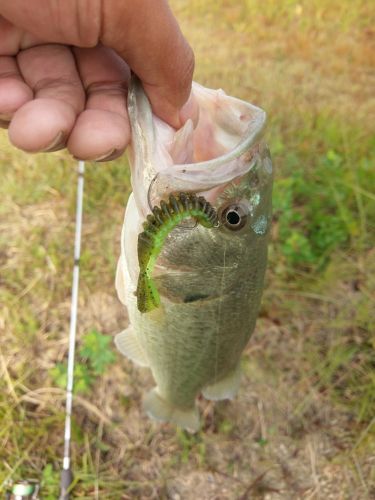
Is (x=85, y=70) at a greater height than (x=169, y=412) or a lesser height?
greater

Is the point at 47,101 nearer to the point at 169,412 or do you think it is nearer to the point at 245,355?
the point at 169,412

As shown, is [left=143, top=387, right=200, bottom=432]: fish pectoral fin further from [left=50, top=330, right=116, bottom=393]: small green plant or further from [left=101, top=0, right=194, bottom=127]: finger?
[left=101, top=0, right=194, bottom=127]: finger

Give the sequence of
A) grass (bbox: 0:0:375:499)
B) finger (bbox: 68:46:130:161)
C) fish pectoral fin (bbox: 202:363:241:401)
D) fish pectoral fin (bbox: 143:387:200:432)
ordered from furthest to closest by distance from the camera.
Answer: grass (bbox: 0:0:375:499)
fish pectoral fin (bbox: 143:387:200:432)
fish pectoral fin (bbox: 202:363:241:401)
finger (bbox: 68:46:130:161)

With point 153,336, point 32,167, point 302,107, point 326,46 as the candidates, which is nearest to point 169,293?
point 153,336

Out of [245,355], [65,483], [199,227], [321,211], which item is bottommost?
[65,483]

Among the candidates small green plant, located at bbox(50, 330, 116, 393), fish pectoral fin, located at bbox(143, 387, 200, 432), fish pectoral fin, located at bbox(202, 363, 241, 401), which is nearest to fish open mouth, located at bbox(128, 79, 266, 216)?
fish pectoral fin, located at bbox(202, 363, 241, 401)

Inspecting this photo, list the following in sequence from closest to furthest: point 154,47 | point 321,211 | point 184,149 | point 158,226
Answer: point 158,226 → point 154,47 → point 184,149 → point 321,211

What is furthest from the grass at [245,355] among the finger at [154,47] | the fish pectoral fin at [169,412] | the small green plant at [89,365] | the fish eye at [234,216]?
the finger at [154,47]

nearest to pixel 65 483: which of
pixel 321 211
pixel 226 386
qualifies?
pixel 226 386
